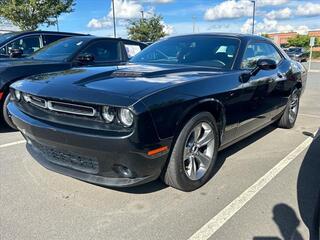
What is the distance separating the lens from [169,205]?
3123mm

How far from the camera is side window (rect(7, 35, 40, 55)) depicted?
7305 mm

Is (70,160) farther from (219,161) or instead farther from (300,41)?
(300,41)

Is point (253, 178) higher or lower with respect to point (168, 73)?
lower

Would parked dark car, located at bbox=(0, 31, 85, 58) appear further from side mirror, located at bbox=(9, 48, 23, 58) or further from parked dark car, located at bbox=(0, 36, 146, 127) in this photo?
parked dark car, located at bbox=(0, 36, 146, 127)

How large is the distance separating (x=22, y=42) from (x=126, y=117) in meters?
5.69

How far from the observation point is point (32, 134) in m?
3.16

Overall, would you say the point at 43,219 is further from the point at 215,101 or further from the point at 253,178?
the point at 253,178

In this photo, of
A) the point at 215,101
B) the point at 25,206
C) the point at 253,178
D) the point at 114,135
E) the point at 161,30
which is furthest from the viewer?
the point at 161,30

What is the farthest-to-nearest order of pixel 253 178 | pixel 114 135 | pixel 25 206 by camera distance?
pixel 253 178, pixel 25 206, pixel 114 135

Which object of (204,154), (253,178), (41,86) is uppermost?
(41,86)

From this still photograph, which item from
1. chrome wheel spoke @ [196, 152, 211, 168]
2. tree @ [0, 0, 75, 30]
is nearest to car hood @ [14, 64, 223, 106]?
chrome wheel spoke @ [196, 152, 211, 168]

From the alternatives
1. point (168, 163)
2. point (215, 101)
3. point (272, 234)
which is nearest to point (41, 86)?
point (168, 163)

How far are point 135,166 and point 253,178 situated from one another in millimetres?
1594

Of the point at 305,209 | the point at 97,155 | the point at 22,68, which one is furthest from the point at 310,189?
the point at 22,68
